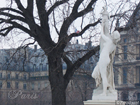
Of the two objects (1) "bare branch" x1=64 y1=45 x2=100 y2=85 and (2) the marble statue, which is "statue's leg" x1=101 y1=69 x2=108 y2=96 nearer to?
(2) the marble statue

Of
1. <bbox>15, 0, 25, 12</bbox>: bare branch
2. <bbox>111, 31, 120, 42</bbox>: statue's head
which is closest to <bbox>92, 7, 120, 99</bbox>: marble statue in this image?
<bbox>111, 31, 120, 42</bbox>: statue's head

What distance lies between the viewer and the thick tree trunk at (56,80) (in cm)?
1745

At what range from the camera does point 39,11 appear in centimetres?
1777

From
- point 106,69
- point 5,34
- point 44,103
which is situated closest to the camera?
point 106,69

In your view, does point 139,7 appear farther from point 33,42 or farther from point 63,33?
point 33,42

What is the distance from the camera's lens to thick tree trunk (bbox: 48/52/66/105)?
1745 cm

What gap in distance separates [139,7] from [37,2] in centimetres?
504

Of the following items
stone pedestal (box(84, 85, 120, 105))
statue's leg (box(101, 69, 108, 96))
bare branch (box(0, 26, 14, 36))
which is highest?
bare branch (box(0, 26, 14, 36))

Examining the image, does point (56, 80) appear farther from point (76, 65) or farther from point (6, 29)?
point (6, 29)

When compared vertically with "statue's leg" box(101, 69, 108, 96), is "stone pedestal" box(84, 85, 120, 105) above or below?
below

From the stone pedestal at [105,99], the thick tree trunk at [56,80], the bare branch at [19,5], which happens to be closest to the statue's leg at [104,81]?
the stone pedestal at [105,99]

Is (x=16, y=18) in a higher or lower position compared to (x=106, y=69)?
higher

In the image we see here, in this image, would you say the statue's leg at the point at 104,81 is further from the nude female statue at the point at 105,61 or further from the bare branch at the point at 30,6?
the bare branch at the point at 30,6

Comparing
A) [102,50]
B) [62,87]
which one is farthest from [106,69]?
[62,87]
